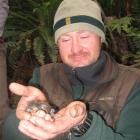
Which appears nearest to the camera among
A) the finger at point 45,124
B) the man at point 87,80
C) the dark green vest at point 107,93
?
the finger at point 45,124

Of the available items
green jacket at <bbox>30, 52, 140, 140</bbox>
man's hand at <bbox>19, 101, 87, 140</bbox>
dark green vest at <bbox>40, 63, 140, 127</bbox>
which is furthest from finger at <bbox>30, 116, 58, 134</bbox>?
dark green vest at <bbox>40, 63, 140, 127</bbox>

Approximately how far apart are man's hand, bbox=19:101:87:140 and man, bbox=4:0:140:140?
6.9 inches

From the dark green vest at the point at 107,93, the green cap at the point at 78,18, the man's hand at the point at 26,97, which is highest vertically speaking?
the green cap at the point at 78,18

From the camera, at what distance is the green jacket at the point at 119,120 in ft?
6.77

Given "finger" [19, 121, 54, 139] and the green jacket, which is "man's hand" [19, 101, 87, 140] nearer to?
"finger" [19, 121, 54, 139]

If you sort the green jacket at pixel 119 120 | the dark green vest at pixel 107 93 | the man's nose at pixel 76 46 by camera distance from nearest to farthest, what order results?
the green jacket at pixel 119 120 < the dark green vest at pixel 107 93 < the man's nose at pixel 76 46

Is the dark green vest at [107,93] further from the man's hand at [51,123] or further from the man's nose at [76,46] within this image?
the man's hand at [51,123]

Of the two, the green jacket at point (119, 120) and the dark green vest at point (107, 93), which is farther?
the dark green vest at point (107, 93)

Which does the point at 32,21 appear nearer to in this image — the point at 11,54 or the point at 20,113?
the point at 11,54

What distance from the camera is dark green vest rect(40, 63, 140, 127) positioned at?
2531 mm

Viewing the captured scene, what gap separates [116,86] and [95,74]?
0.57 ft

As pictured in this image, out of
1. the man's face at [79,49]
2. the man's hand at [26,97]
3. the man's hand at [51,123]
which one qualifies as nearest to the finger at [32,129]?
the man's hand at [51,123]

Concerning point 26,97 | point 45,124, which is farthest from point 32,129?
point 26,97

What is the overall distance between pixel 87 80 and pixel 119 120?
38 centimetres
